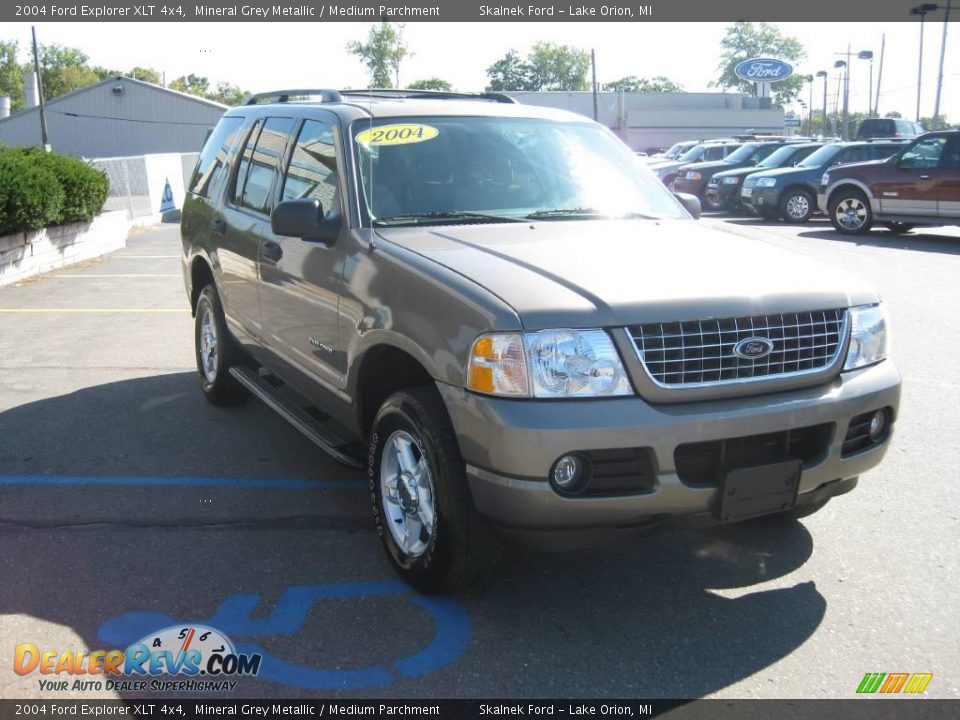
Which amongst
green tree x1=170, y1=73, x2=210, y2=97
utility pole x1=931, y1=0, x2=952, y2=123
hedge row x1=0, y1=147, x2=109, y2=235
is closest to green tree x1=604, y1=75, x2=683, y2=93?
green tree x1=170, y1=73, x2=210, y2=97

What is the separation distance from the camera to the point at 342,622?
12.1 ft

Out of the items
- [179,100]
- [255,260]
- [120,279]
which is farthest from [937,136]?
[179,100]

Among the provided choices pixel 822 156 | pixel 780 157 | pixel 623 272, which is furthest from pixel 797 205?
pixel 623 272

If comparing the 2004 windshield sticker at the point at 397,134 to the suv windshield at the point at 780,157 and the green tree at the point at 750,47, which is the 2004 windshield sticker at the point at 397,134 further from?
the green tree at the point at 750,47

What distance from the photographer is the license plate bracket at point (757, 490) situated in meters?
Result: 3.43

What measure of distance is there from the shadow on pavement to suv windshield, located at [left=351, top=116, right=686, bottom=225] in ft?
5.06

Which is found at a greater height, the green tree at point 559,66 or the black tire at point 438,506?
the green tree at point 559,66

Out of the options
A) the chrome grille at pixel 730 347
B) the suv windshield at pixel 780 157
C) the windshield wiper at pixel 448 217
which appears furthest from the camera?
the suv windshield at pixel 780 157

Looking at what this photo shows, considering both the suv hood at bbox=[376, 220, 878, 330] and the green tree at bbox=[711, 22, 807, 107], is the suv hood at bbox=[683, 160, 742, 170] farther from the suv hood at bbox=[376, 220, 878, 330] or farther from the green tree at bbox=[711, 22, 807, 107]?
the green tree at bbox=[711, 22, 807, 107]

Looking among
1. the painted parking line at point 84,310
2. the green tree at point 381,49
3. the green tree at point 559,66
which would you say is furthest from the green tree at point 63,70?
the painted parking line at point 84,310

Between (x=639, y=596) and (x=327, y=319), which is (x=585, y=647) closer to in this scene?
(x=639, y=596)

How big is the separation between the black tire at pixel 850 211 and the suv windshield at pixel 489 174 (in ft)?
44.6

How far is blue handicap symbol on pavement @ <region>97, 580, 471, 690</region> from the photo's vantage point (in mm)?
3309

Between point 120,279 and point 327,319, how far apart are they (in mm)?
9920
